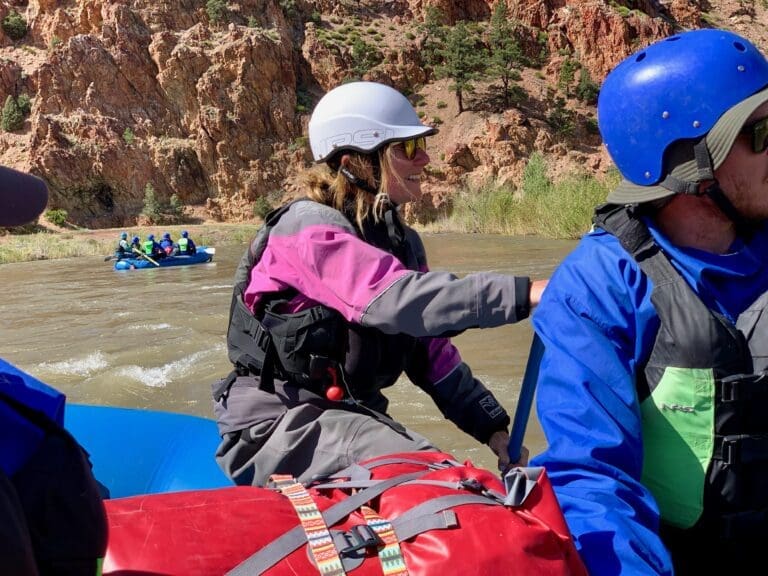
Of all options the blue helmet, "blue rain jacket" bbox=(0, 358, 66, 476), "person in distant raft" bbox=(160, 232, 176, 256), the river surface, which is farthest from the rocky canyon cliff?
"blue rain jacket" bbox=(0, 358, 66, 476)

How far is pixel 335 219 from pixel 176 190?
105ft

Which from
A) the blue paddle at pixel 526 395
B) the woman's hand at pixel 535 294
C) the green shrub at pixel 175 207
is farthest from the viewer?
the green shrub at pixel 175 207

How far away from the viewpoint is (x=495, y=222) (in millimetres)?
22641

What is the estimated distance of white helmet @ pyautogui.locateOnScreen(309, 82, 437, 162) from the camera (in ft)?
6.79

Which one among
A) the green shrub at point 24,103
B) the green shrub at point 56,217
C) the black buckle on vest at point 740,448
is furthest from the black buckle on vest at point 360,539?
the green shrub at point 24,103

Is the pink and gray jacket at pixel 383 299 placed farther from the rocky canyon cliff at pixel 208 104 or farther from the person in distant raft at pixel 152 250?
the rocky canyon cliff at pixel 208 104

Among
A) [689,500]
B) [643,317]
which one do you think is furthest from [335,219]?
[689,500]

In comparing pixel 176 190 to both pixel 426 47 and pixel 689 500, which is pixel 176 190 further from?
pixel 689 500

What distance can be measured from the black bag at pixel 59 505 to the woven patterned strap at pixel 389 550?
15.9 inches

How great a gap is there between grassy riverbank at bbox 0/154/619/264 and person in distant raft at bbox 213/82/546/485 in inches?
618

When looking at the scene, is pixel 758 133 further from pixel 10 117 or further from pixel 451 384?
pixel 10 117

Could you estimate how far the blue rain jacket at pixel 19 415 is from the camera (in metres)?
0.76

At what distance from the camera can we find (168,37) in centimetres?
3403

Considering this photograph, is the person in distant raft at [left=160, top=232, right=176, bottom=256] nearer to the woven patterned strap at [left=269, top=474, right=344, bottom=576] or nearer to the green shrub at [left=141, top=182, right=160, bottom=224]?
the woven patterned strap at [left=269, top=474, right=344, bottom=576]
